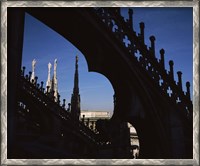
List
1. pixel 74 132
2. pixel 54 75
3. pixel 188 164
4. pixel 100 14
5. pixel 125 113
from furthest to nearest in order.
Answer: pixel 54 75, pixel 74 132, pixel 125 113, pixel 100 14, pixel 188 164

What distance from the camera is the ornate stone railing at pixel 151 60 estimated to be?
560cm

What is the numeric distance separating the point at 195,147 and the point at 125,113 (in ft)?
6.35

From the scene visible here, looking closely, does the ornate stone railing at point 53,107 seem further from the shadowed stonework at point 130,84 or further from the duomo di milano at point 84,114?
the shadowed stonework at point 130,84

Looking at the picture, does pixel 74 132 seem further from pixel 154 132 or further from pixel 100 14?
pixel 100 14

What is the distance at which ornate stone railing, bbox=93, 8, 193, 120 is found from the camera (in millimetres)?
5598

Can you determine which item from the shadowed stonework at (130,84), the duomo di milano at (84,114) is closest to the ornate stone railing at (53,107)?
the duomo di milano at (84,114)

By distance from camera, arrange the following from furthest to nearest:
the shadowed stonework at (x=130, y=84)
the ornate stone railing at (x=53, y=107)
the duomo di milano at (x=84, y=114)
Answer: the ornate stone railing at (x=53, y=107) < the duomo di milano at (x=84, y=114) < the shadowed stonework at (x=130, y=84)

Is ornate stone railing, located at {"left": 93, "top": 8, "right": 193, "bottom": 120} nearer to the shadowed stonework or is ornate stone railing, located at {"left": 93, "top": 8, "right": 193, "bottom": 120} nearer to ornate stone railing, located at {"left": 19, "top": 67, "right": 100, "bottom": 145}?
the shadowed stonework

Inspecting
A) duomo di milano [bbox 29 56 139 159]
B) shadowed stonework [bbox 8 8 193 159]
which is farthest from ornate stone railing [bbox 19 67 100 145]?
shadowed stonework [bbox 8 8 193 159]

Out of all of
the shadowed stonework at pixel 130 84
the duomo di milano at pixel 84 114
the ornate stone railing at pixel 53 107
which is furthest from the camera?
the ornate stone railing at pixel 53 107

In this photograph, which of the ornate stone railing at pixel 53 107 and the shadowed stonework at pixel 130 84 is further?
the ornate stone railing at pixel 53 107

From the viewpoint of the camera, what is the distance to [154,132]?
558cm

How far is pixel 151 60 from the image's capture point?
596cm

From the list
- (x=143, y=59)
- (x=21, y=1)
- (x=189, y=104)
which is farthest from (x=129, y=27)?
(x=21, y=1)
